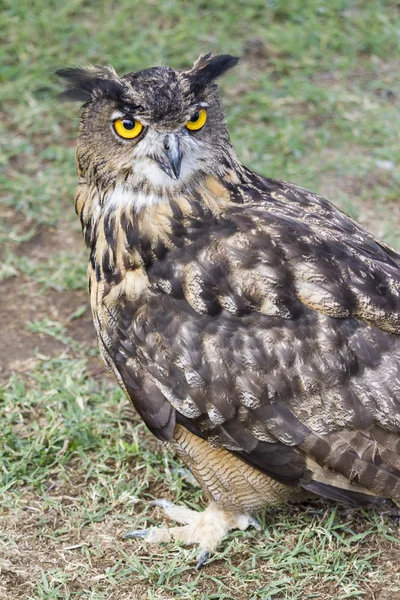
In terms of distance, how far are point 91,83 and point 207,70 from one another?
0.50 meters

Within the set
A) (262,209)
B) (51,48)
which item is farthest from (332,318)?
(51,48)

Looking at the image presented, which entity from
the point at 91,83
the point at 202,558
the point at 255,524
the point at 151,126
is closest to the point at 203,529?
the point at 202,558

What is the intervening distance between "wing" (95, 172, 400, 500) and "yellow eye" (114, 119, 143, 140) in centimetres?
52

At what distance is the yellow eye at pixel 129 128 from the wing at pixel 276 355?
1.69 ft

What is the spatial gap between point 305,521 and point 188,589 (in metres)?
0.66

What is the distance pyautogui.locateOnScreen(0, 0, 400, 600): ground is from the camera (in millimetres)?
3971

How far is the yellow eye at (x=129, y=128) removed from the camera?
3.77 metres

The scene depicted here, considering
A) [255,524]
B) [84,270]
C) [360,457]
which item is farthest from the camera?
[84,270]

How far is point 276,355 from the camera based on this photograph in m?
3.68

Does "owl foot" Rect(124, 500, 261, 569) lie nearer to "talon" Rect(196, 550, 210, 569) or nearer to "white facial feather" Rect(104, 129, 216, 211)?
"talon" Rect(196, 550, 210, 569)

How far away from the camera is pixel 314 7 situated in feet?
25.4

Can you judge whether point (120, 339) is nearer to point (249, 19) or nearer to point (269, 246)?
point (269, 246)

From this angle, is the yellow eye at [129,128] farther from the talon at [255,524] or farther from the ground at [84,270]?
the talon at [255,524]

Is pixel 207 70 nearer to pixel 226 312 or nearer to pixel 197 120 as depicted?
pixel 197 120
